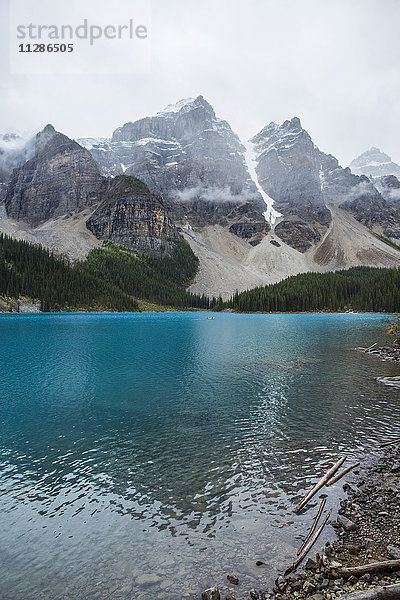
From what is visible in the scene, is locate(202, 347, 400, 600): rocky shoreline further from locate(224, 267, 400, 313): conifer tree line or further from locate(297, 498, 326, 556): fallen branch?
locate(224, 267, 400, 313): conifer tree line

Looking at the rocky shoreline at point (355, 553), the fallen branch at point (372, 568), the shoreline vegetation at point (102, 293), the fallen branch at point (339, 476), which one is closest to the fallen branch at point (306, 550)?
the rocky shoreline at point (355, 553)

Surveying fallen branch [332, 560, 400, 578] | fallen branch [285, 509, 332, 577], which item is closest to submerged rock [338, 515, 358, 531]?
fallen branch [285, 509, 332, 577]

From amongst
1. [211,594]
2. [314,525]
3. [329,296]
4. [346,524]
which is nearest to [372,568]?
[314,525]

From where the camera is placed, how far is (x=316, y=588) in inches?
293

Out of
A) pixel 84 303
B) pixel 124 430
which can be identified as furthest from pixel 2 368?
pixel 84 303

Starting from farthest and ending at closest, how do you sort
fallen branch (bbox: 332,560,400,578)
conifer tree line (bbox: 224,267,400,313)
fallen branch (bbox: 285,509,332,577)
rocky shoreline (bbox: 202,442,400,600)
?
1. conifer tree line (bbox: 224,267,400,313)
2. fallen branch (bbox: 285,509,332,577)
3. fallen branch (bbox: 332,560,400,578)
4. rocky shoreline (bbox: 202,442,400,600)

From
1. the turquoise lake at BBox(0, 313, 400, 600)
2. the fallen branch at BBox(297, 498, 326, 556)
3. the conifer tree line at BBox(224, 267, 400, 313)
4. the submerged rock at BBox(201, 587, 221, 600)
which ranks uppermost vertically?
the conifer tree line at BBox(224, 267, 400, 313)

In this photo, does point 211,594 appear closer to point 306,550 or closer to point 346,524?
point 306,550

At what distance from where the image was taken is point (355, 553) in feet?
28.2

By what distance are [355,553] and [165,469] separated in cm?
796

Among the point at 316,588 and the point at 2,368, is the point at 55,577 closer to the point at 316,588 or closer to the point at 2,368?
the point at 316,588

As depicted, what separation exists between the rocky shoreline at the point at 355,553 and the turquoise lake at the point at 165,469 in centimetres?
52

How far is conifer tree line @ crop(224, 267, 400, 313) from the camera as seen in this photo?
524 feet

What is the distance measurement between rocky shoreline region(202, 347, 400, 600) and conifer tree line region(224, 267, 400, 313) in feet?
528
